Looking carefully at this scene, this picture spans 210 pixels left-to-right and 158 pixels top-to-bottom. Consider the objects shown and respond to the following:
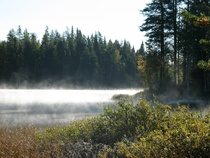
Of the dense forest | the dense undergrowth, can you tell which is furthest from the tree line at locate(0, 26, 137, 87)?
the dense undergrowth

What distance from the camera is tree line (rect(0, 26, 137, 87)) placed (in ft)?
261

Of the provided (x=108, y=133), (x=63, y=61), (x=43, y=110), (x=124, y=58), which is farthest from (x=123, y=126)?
(x=124, y=58)

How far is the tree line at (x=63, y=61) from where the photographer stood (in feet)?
261

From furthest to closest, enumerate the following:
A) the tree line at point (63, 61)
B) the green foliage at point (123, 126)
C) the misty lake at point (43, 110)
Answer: the tree line at point (63, 61) → the misty lake at point (43, 110) → the green foliage at point (123, 126)

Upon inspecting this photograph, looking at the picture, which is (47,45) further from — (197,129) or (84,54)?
(197,129)

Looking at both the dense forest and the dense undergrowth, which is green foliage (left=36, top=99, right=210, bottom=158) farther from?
the dense forest

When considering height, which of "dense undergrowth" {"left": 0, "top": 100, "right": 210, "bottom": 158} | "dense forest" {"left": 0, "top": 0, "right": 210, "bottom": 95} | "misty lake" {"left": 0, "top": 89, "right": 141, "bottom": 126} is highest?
"dense forest" {"left": 0, "top": 0, "right": 210, "bottom": 95}

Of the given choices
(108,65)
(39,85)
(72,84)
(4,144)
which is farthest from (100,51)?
(4,144)

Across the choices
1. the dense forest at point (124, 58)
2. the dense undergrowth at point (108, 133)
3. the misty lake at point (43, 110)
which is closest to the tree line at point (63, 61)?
the dense forest at point (124, 58)

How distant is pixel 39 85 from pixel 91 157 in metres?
78.3

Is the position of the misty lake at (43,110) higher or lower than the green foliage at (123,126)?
lower

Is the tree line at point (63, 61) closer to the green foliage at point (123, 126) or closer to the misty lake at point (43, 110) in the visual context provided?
the misty lake at point (43, 110)

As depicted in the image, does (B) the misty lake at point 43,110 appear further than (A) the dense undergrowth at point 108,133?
Yes

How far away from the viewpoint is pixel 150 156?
441cm
